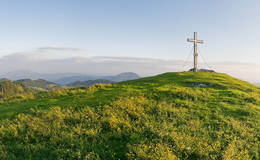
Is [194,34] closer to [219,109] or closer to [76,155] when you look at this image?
[219,109]

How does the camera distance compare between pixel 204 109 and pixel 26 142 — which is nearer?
pixel 26 142

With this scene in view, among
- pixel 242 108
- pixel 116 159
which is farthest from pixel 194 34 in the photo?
pixel 116 159

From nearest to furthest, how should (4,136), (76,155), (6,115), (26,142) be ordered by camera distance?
(76,155) → (26,142) → (4,136) → (6,115)

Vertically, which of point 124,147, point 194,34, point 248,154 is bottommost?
point 248,154

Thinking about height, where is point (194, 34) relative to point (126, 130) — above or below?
above

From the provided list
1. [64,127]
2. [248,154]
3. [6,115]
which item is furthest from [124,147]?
[6,115]

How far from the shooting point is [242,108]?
12445mm

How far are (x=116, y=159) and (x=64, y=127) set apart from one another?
406cm

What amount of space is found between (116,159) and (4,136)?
20.5 ft

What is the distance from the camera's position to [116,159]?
6.13 m

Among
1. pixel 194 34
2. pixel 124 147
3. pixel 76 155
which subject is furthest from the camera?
pixel 194 34

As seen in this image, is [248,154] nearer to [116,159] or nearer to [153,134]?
[153,134]

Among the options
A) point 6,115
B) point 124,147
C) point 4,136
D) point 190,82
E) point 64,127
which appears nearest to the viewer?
point 124,147

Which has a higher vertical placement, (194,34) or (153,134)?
(194,34)
